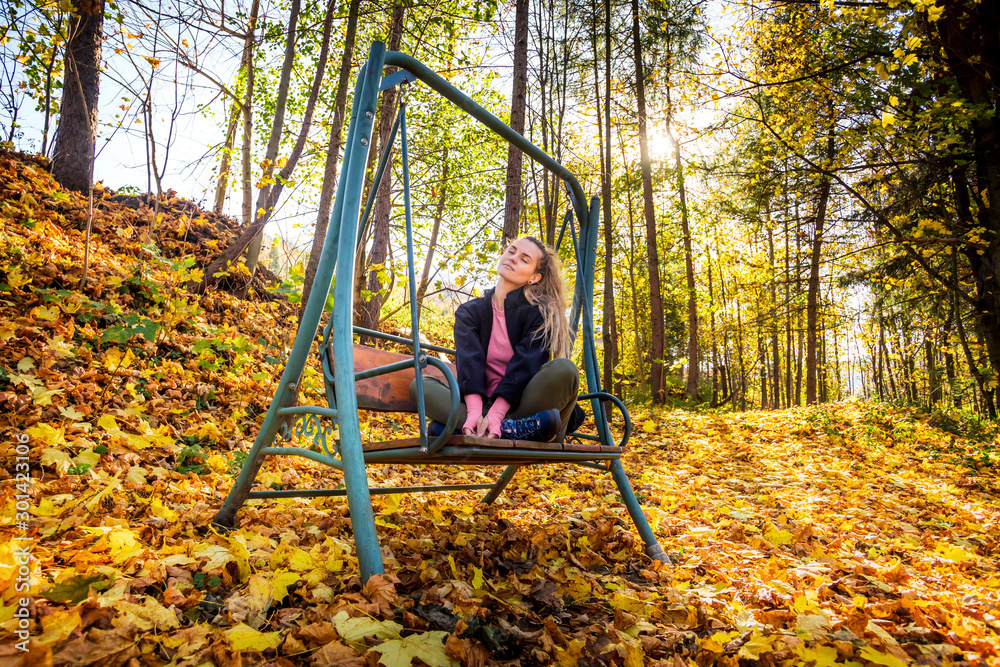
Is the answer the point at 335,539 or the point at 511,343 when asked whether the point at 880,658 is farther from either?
the point at 335,539

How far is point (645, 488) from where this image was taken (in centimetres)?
440

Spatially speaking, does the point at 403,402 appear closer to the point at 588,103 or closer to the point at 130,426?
the point at 130,426

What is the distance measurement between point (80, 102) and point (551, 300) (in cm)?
613

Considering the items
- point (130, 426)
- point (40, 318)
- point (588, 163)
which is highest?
point (588, 163)

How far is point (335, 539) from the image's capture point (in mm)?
2232

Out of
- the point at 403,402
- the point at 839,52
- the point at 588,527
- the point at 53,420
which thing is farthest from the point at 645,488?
the point at 839,52

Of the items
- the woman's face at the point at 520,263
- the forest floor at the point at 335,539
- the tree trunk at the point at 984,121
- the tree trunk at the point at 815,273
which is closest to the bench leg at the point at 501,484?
the forest floor at the point at 335,539

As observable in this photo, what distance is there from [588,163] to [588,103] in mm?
1832

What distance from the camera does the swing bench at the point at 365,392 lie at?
66.8 inches

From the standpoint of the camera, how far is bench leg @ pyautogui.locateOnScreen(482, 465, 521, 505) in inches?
117

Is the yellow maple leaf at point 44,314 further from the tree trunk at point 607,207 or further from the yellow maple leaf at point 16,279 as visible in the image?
the tree trunk at point 607,207

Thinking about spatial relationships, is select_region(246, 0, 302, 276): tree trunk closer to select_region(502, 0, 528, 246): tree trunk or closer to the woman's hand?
Answer: select_region(502, 0, 528, 246): tree trunk

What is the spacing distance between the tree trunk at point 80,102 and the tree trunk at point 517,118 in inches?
166

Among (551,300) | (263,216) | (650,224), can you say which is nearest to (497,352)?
(551,300)
